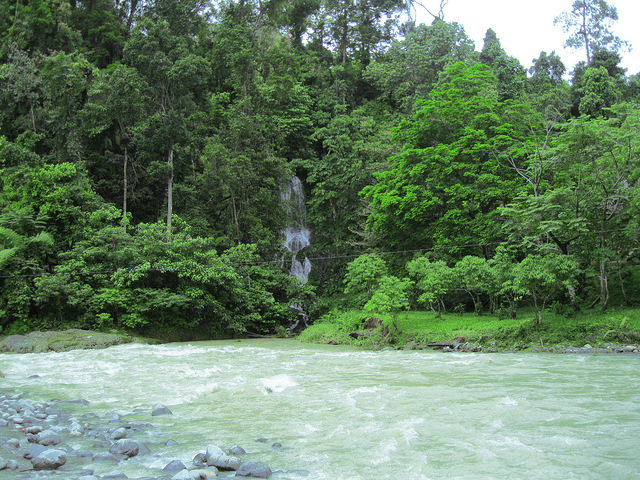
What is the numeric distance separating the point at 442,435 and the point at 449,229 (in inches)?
650

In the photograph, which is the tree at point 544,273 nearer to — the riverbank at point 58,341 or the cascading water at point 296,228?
the riverbank at point 58,341

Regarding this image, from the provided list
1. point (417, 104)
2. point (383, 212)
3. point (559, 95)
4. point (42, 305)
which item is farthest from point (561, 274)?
point (559, 95)

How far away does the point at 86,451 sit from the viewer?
4867mm

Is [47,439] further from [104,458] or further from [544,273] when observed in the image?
[544,273]

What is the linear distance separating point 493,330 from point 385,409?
30.4ft

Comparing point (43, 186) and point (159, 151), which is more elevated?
point (159, 151)

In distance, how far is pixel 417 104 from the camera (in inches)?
928

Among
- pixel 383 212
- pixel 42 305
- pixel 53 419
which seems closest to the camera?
pixel 53 419

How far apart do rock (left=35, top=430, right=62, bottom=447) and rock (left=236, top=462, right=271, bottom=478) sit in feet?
7.40

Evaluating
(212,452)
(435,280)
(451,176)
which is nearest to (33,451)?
(212,452)

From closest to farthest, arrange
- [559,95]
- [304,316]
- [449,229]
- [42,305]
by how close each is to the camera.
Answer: [42,305] < [449,229] < [304,316] < [559,95]

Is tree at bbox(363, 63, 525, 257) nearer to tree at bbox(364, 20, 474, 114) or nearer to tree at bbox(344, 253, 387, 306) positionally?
tree at bbox(344, 253, 387, 306)

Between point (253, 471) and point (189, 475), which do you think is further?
point (253, 471)

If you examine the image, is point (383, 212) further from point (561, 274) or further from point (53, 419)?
point (53, 419)
